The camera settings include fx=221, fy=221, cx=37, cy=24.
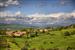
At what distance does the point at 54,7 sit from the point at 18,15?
631 millimetres

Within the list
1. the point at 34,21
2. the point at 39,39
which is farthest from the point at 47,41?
the point at 34,21

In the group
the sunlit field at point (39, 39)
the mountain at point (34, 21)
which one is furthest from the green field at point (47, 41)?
the mountain at point (34, 21)

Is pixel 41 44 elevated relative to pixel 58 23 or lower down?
lower down

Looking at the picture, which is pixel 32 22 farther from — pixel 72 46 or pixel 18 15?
pixel 72 46

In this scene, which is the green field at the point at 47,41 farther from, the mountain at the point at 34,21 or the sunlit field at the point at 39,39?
the mountain at the point at 34,21

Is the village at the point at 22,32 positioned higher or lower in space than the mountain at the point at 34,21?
lower

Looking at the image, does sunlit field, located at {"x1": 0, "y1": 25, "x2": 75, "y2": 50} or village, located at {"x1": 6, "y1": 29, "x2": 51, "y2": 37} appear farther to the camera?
village, located at {"x1": 6, "y1": 29, "x2": 51, "y2": 37}

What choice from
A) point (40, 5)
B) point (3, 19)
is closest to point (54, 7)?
point (40, 5)

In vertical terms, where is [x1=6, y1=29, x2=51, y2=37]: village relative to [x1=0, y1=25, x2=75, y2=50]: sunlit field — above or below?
above

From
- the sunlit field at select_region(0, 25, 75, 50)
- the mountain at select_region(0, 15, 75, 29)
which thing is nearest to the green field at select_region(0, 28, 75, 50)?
the sunlit field at select_region(0, 25, 75, 50)

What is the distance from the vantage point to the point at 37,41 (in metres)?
3.70

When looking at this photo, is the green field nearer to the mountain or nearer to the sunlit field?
the sunlit field

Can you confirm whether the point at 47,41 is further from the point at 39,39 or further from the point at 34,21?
the point at 34,21

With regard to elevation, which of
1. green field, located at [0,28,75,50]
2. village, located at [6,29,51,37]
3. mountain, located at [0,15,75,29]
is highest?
mountain, located at [0,15,75,29]
